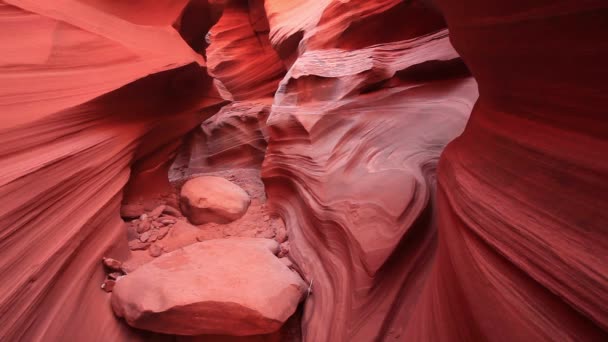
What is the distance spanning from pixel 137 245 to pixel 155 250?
14 cm

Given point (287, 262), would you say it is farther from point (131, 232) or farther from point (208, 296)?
point (131, 232)

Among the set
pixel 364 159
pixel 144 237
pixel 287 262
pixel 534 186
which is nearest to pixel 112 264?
pixel 144 237

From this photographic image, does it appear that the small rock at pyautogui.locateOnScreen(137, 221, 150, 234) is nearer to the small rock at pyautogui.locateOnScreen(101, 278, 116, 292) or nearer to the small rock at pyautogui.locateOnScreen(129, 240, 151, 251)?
the small rock at pyautogui.locateOnScreen(129, 240, 151, 251)

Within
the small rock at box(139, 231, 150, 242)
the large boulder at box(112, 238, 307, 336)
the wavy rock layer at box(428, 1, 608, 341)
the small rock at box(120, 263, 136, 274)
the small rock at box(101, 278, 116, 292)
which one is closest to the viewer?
the wavy rock layer at box(428, 1, 608, 341)

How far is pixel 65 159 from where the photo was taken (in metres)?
1.51

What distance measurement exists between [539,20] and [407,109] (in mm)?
1666

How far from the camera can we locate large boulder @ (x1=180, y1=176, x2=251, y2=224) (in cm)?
239

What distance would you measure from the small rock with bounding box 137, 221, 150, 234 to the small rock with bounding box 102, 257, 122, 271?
531 millimetres

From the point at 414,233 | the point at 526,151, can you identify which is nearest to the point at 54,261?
the point at 414,233

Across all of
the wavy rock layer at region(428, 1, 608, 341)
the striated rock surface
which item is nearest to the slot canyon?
the wavy rock layer at region(428, 1, 608, 341)

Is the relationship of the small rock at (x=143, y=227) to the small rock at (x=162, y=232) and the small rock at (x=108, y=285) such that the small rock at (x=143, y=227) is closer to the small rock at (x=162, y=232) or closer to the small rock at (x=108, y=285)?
the small rock at (x=162, y=232)

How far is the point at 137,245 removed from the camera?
2047 mm

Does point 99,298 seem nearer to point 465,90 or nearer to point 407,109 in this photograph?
point 407,109

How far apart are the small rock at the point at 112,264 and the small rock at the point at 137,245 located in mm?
323
